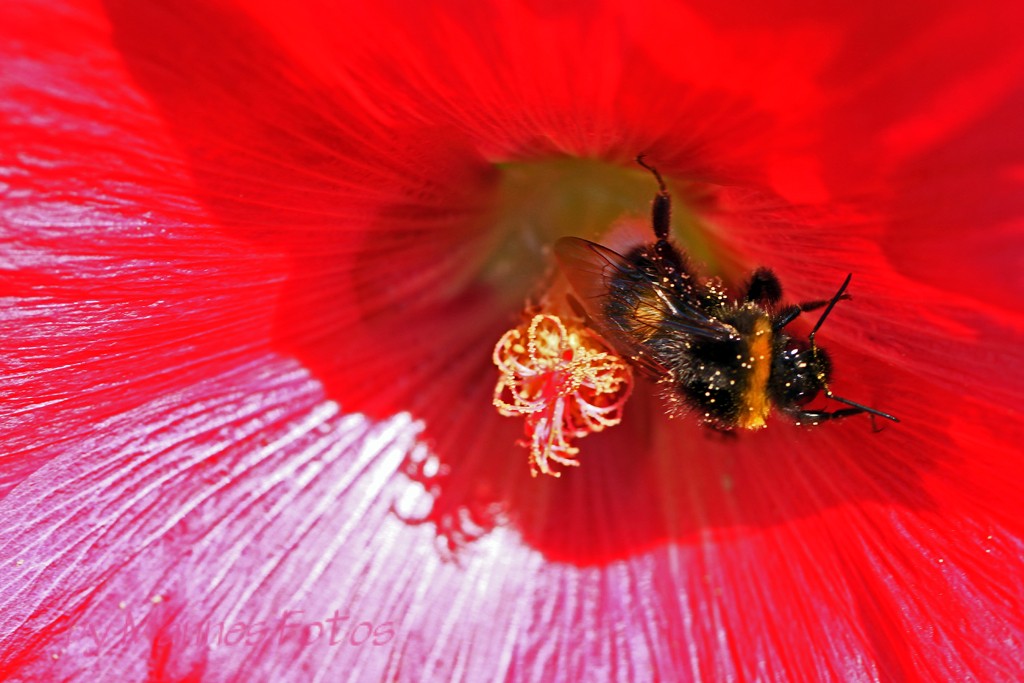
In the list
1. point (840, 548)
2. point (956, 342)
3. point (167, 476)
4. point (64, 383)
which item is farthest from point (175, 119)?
point (840, 548)

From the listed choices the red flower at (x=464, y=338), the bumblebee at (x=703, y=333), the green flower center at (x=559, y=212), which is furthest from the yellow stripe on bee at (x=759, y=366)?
the green flower center at (x=559, y=212)

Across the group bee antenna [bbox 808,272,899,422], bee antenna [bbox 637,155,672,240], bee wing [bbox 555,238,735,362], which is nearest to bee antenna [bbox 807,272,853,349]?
bee antenna [bbox 808,272,899,422]

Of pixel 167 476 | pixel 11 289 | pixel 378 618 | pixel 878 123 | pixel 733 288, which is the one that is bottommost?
pixel 378 618

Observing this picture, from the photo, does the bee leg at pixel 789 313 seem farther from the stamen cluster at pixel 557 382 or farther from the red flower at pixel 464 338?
the stamen cluster at pixel 557 382

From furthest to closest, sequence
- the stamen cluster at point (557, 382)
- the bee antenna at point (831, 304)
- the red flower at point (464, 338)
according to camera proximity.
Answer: the stamen cluster at point (557, 382) < the bee antenna at point (831, 304) < the red flower at point (464, 338)

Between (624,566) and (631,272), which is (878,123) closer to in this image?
(631,272)

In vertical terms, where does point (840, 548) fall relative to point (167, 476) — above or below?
below

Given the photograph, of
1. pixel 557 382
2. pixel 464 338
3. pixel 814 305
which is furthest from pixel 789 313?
pixel 464 338
